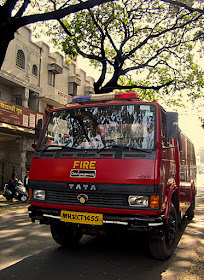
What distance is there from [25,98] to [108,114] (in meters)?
15.7

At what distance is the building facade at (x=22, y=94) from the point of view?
1700 centimetres

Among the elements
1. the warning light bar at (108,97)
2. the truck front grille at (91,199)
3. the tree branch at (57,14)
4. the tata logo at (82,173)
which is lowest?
the truck front grille at (91,199)

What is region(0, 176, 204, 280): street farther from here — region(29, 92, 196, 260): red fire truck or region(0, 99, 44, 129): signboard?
region(0, 99, 44, 129): signboard

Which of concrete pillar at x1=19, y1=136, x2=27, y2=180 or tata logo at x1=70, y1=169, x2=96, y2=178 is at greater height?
concrete pillar at x1=19, y1=136, x2=27, y2=180

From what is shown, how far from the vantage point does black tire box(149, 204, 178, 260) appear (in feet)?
13.2

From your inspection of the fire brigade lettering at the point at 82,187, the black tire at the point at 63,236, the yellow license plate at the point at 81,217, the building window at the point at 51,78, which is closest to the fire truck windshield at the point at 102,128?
the fire brigade lettering at the point at 82,187

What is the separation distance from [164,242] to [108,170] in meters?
1.50

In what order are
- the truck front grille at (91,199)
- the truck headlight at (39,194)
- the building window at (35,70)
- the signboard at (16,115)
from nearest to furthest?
the truck front grille at (91,199) → the truck headlight at (39,194) → the signboard at (16,115) → the building window at (35,70)

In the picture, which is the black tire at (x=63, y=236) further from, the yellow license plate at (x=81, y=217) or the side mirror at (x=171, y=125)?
the side mirror at (x=171, y=125)

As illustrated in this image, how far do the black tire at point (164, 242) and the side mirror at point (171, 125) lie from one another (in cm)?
124

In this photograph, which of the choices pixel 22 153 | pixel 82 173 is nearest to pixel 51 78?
pixel 22 153

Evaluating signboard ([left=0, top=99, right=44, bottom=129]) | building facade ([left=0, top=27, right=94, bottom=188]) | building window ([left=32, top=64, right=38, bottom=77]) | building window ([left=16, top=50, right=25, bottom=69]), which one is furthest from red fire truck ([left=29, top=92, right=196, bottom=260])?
building window ([left=32, top=64, right=38, bottom=77])

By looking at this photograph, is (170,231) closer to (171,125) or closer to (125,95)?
(171,125)

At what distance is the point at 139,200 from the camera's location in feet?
11.8
